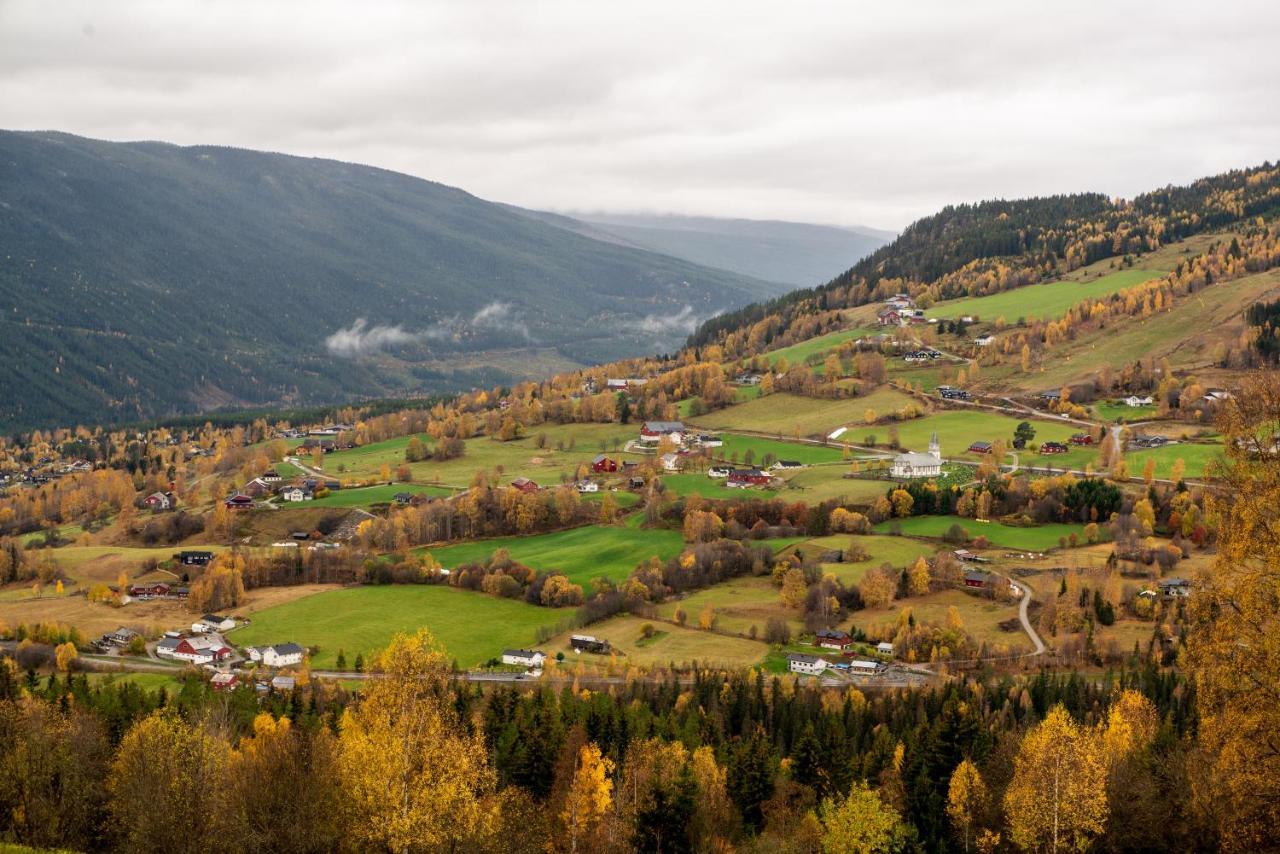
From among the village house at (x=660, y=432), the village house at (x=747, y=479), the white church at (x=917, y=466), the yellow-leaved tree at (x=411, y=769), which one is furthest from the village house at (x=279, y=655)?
the village house at (x=660, y=432)

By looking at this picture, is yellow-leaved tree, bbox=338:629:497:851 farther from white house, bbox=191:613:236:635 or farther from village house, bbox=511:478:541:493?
village house, bbox=511:478:541:493

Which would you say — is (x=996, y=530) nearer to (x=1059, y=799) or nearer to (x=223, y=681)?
(x=223, y=681)

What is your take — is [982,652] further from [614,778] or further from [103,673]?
[103,673]

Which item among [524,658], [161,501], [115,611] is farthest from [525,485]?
[524,658]

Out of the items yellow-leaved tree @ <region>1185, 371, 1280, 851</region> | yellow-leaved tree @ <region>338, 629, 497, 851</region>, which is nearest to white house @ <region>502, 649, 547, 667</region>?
yellow-leaved tree @ <region>338, 629, 497, 851</region>

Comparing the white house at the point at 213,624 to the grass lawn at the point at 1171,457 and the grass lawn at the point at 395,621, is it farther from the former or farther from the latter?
the grass lawn at the point at 1171,457

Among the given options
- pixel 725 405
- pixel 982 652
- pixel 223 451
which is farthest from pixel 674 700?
pixel 223 451
